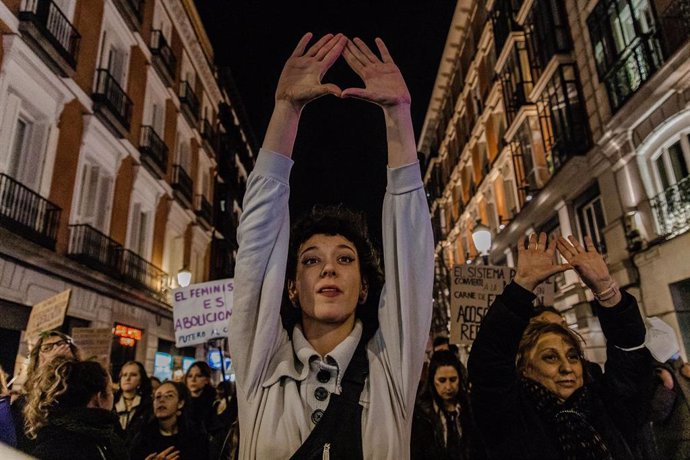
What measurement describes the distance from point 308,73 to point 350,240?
603 mm

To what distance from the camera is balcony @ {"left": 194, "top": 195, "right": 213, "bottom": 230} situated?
22203 mm

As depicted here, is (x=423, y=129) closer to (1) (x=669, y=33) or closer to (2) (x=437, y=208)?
(2) (x=437, y=208)

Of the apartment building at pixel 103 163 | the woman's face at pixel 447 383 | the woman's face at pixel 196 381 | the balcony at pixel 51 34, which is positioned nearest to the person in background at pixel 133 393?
the woman's face at pixel 196 381

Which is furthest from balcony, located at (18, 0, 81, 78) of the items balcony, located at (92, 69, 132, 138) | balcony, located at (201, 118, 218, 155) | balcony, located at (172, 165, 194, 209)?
balcony, located at (201, 118, 218, 155)

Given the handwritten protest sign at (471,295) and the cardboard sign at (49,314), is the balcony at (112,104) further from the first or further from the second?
the handwritten protest sign at (471,295)

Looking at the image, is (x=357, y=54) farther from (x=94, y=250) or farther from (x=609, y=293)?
(x=94, y=250)

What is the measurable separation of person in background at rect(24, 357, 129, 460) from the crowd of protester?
1 centimetres

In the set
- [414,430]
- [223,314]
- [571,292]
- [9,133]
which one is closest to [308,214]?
[414,430]

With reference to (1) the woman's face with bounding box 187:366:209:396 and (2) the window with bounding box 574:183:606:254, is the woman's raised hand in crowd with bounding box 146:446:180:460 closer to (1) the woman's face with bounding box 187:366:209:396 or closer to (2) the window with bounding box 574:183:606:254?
(1) the woman's face with bounding box 187:366:209:396

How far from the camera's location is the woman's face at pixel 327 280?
1.64 m

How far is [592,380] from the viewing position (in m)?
2.56

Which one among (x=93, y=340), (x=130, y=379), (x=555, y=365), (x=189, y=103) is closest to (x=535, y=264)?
(x=555, y=365)

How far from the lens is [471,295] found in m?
6.07

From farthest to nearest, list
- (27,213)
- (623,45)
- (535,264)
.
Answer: (623,45), (27,213), (535,264)
